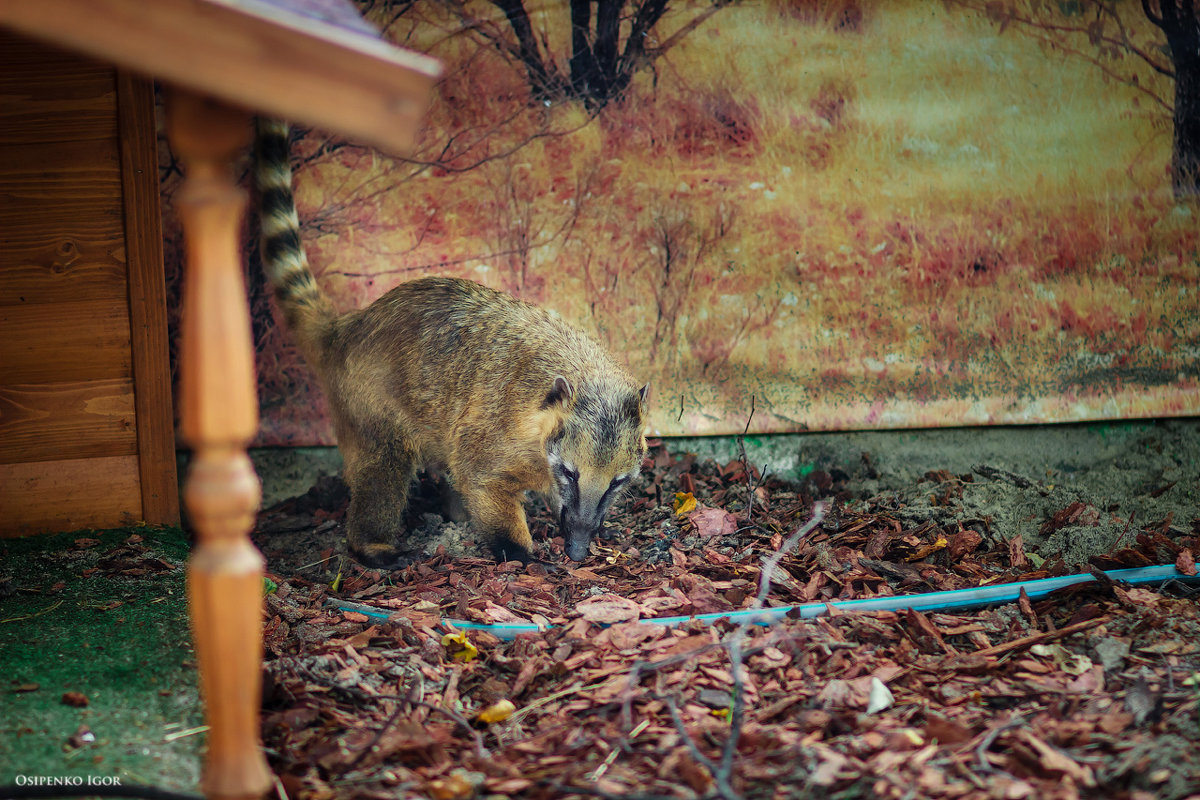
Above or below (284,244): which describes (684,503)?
below

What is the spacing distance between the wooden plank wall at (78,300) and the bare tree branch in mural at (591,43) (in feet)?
6.31

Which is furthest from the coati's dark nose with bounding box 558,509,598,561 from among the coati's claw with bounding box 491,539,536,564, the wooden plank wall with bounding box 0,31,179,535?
the wooden plank wall with bounding box 0,31,179,535

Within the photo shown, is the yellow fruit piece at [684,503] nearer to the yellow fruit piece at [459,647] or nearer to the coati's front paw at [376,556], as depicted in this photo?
the coati's front paw at [376,556]

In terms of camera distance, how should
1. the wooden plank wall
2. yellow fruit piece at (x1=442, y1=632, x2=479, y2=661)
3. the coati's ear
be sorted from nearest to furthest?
yellow fruit piece at (x1=442, y1=632, x2=479, y2=661) → the wooden plank wall → the coati's ear

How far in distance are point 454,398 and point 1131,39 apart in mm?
4445

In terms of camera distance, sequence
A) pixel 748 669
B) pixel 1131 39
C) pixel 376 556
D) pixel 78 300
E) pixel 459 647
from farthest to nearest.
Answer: pixel 1131 39, pixel 376 556, pixel 78 300, pixel 459 647, pixel 748 669

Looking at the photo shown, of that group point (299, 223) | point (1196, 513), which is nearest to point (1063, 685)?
point (1196, 513)

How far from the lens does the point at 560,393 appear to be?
164 inches

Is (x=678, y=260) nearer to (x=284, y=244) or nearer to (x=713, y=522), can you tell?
(x=713, y=522)

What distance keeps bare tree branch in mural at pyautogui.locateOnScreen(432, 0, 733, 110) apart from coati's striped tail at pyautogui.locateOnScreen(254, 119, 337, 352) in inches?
51.4

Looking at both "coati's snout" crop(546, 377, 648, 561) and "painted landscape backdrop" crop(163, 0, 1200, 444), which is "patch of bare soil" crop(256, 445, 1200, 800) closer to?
"coati's snout" crop(546, 377, 648, 561)

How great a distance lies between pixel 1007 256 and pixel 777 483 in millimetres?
1965

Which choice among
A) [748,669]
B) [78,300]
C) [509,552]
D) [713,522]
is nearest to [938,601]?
[748,669]

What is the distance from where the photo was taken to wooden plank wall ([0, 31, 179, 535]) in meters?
3.99
